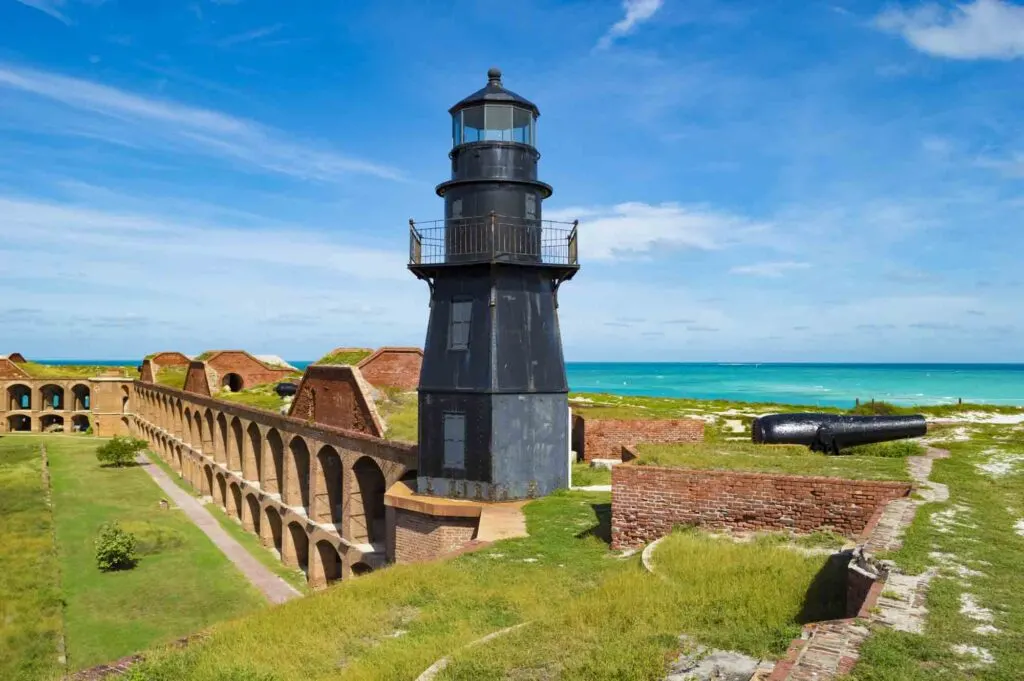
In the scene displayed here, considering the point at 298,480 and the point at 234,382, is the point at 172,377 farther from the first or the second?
the point at 298,480

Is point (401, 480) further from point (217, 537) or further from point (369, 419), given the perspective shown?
point (217, 537)

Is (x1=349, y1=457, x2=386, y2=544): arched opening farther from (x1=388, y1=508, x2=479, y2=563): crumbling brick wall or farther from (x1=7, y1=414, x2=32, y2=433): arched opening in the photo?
(x1=7, y1=414, x2=32, y2=433): arched opening

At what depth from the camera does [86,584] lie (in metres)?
25.1

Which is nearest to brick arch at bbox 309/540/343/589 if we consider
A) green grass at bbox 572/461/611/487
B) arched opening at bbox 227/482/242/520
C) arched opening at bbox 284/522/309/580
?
arched opening at bbox 284/522/309/580

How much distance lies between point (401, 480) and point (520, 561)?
8715 mm

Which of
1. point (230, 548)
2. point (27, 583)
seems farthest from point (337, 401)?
point (27, 583)

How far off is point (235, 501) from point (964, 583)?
37.2 metres

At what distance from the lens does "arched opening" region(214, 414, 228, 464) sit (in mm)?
41156

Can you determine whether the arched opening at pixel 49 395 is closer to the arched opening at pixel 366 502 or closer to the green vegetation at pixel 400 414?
the green vegetation at pixel 400 414

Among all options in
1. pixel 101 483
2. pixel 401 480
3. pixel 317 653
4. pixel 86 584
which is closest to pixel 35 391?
pixel 101 483

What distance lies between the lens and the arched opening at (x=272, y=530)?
1259 inches

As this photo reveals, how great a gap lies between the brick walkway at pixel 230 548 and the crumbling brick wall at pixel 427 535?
9.44 ft

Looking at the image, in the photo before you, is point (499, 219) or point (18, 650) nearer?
point (499, 219)

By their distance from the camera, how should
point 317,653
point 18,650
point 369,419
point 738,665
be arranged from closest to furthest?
point 738,665 → point 317,653 → point 18,650 → point 369,419
